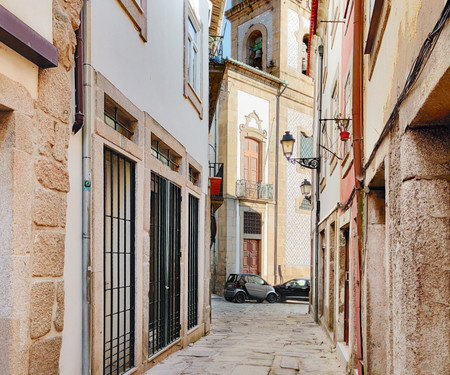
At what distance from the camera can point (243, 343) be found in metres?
10.2

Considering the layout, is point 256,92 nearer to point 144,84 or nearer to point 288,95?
point 288,95

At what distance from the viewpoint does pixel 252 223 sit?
25875mm

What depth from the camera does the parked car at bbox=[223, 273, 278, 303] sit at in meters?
21.7

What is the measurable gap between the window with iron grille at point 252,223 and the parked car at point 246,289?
407 cm

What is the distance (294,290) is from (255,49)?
13545 millimetres

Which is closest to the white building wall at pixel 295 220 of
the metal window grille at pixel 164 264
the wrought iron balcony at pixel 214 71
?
the wrought iron balcony at pixel 214 71

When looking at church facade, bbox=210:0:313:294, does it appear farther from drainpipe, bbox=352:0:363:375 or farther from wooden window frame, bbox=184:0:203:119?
drainpipe, bbox=352:0:363:375

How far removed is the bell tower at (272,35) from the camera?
27703mm

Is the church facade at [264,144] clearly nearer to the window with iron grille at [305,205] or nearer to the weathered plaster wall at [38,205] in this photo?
the window with iron grille at [305,205]

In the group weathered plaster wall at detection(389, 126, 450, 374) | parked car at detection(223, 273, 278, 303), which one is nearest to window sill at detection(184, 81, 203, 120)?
weathered plaster wall at detection(389, 126, 450, 374)

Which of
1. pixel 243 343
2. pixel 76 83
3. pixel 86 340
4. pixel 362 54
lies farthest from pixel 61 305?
pixel 243 343

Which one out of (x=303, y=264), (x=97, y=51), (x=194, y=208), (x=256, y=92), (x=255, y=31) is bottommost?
(x=303, y=264)

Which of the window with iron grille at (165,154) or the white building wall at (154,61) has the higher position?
the white building wall at (154,61)

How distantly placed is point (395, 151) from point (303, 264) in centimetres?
2399
